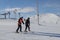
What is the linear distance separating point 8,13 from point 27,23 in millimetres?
81473

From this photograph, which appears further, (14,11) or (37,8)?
(14,11)

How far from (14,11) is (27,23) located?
76089 mm

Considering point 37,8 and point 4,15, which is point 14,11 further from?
point 37,8

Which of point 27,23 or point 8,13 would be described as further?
point 8,13

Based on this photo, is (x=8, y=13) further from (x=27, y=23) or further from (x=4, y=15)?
(x=27, y=23)

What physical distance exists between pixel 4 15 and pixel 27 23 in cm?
8016

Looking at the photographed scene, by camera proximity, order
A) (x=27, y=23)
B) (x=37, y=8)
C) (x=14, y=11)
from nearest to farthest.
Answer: (x=27, y=23), (x=37, y=8), (x=14, y=11)

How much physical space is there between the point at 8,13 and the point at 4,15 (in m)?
2.66

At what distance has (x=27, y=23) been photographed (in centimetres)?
2147

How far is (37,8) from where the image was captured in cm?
4925

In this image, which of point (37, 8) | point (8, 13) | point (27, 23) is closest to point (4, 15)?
point (8, 13)

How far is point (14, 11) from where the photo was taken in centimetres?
9706

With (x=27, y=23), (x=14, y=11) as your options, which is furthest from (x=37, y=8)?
(x=14, y=11)

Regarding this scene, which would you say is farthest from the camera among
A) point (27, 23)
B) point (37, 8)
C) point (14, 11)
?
point (14, 11)
